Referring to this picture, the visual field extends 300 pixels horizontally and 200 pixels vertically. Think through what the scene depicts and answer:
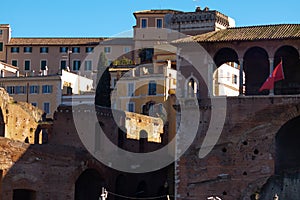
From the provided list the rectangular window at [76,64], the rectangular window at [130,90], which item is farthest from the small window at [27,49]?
the rectangular window at [130,90]

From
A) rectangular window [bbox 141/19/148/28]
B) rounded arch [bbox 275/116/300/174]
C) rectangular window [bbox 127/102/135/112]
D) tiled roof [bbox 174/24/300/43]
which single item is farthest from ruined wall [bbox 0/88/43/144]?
rectangular window [bbox 141/19/148/28]

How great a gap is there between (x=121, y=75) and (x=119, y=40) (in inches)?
482

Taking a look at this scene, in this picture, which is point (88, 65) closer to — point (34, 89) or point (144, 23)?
point (144, 23)

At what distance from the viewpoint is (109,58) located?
72.3 meters

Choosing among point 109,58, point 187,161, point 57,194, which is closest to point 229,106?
point 187,161

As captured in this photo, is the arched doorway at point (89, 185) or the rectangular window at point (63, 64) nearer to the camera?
the arched doorway at point (89, 185)

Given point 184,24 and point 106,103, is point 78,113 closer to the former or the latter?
point 184,24

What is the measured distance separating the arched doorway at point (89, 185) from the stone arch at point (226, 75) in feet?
27.3

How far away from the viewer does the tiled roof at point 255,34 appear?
35375 millimetres

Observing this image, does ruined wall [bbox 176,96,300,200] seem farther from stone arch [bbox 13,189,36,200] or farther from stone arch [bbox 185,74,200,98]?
stone arch [bbox 13,189,36,200]

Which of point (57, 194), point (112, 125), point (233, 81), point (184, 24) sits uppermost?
point (184, 24)

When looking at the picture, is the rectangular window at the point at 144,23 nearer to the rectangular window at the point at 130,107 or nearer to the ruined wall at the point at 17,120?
the rectangular window at the point at 130,107

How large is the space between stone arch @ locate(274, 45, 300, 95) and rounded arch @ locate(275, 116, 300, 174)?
6.59 feet

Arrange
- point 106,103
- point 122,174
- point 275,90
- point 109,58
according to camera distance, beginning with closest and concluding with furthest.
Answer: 1. point 275,90
2. point 122,174
3. point 106,103
4. point 109,58
